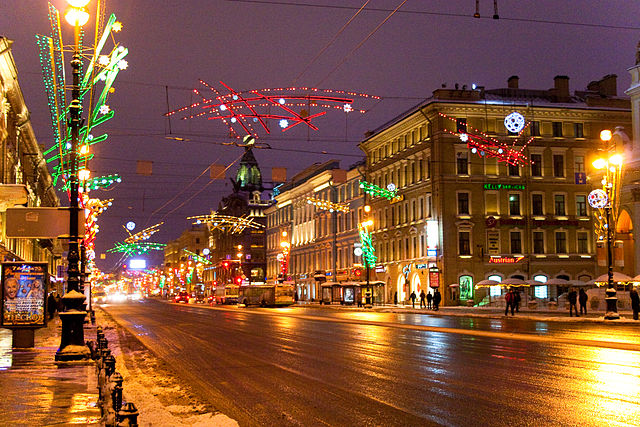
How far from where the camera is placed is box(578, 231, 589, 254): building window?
63.4 metres

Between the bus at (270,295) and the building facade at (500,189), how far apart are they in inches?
560

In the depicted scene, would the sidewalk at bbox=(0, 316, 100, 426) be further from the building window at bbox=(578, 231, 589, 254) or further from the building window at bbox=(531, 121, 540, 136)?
the building window at bbox=(578, 231, 589, 254)

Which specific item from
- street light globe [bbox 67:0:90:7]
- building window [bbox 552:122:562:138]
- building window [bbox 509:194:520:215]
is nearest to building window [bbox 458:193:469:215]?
building window [bbox 509:194:520:215]

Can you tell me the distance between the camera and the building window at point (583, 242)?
63.4 m

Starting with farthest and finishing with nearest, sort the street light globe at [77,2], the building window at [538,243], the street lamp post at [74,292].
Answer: the building window at [538,243] < the street lamp post at [74,292] < the street light globe at [77,2]

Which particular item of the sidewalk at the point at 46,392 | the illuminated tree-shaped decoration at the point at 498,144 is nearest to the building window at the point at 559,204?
the illuminated tree-shaped decoration at the point at 498,144

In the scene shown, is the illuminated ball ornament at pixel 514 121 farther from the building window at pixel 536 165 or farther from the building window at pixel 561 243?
the building window at pixel 561 243

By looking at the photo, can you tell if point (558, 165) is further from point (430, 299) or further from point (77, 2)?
point (77, 2)

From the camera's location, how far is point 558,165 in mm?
63688

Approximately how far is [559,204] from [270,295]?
98.1 ft

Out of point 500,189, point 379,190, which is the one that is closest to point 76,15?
point 379,190

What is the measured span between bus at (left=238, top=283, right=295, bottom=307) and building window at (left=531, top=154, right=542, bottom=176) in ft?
89.7

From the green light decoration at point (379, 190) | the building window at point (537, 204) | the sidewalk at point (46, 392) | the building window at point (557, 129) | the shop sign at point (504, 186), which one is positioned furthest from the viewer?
the building window at point (557, 129)

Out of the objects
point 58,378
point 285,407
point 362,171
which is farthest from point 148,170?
point 362,171
